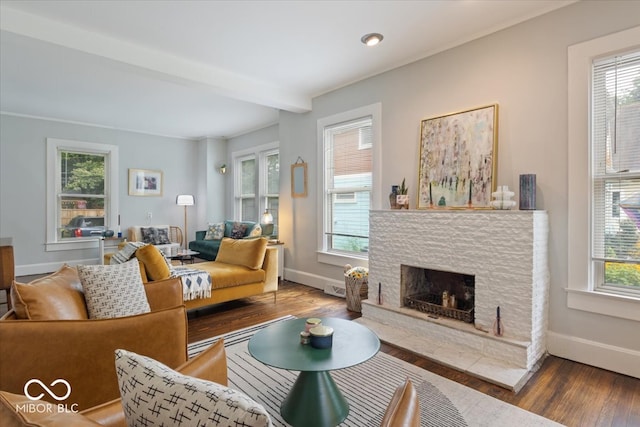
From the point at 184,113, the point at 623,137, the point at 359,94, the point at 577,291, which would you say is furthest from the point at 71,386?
the point at 184,113

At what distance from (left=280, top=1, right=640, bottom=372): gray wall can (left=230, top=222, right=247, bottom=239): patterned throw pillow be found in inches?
117

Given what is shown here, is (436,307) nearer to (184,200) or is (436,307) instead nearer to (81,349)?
(81,349)

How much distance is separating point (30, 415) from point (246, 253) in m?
3.28

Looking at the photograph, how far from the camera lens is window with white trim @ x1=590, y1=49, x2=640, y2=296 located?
226 cm

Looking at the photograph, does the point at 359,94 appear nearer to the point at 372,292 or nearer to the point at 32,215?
the point at 372,292

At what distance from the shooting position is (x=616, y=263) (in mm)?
2352

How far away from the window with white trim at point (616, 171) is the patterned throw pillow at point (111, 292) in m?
3.13

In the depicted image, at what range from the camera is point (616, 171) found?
2.32m

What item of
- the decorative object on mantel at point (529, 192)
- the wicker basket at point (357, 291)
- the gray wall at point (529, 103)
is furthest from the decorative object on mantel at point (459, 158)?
the wicker basket at point (357, 291)

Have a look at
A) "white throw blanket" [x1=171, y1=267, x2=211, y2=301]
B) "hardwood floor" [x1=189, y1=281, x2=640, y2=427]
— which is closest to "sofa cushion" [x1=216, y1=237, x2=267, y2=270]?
"white throw blanket" [x1=171, y1=267, x2=211, y2=301]

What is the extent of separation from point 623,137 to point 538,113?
0.56 m

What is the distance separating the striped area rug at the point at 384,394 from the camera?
1800 mm

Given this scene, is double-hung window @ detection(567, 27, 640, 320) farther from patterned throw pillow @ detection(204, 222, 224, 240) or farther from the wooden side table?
patterned throw pillow @ detection(204, 222, 224, 240)

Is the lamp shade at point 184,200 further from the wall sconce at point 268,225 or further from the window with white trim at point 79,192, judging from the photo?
the wall sconce at point 268,225
